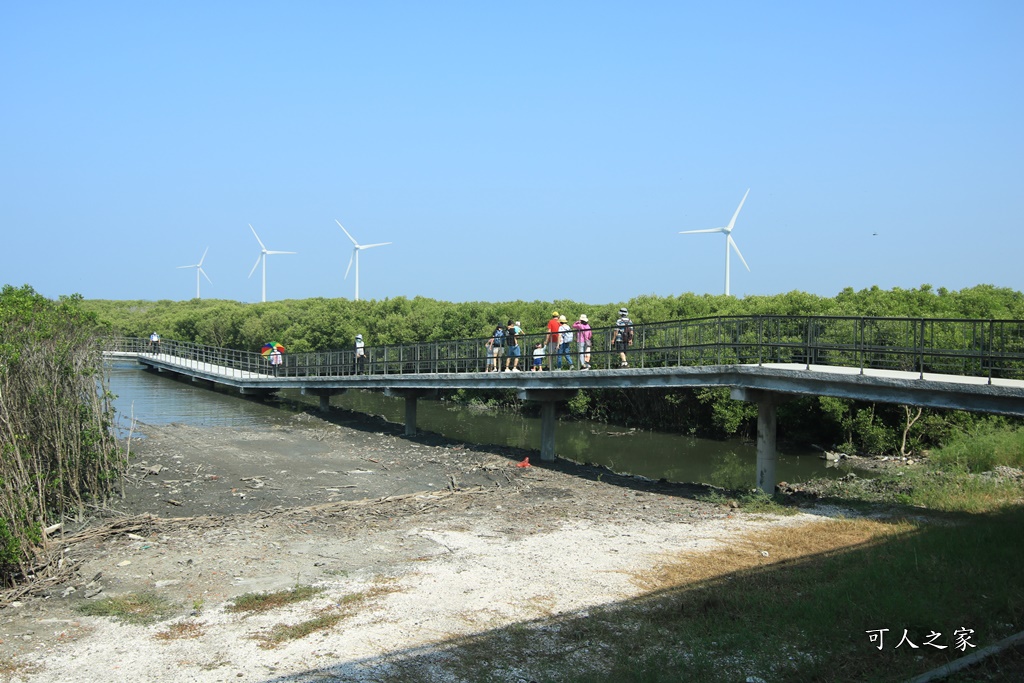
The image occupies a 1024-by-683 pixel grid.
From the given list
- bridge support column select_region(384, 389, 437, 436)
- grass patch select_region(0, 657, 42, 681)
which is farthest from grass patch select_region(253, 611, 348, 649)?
bridge support column select_region(384, 389, 437, 436)

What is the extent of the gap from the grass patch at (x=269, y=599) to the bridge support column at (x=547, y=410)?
511 inches

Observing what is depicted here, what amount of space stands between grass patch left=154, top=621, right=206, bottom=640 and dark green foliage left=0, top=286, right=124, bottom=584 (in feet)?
11.2

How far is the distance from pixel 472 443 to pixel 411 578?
1590 centimetres

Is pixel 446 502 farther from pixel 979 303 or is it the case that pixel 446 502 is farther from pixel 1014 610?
pixel 979 303

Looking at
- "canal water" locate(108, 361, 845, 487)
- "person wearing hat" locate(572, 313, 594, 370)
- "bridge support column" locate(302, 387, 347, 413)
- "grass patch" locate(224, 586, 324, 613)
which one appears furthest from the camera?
"bridge support column" locate(302, 387, 347, 413)

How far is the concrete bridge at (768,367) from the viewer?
1428cm

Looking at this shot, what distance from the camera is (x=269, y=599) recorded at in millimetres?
10492

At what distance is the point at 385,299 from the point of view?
201 feet

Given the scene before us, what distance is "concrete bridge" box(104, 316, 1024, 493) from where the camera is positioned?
14.3 m

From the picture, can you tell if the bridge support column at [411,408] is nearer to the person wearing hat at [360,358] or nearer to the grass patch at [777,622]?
the person wearing hat at [360,358]

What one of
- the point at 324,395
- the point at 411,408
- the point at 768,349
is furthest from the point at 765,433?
the point at 324,395

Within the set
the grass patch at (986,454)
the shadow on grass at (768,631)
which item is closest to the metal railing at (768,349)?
the grass patch at (986,454)

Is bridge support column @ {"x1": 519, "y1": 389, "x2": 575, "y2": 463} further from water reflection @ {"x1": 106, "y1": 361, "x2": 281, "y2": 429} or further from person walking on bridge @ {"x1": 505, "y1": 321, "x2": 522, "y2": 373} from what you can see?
water reflection @ {"x1": 106, "y1": 361, "x2": 281, "y2": 429}

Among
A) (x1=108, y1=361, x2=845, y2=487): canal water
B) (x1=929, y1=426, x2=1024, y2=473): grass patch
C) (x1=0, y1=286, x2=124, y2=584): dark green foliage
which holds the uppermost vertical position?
(x1=0, y1=286, x2=124, y2=584): dark green foliage
